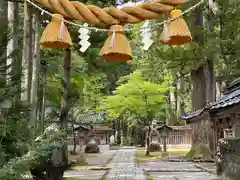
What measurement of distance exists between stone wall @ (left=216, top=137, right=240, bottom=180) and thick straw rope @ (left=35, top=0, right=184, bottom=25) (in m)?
6.35

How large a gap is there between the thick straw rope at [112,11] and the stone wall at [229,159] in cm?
635

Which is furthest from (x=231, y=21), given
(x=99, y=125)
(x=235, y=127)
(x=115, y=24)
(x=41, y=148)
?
(x=99, y=125)

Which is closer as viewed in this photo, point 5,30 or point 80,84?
point 5,30

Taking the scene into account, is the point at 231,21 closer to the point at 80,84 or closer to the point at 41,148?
the point at 80,84

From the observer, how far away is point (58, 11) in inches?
155

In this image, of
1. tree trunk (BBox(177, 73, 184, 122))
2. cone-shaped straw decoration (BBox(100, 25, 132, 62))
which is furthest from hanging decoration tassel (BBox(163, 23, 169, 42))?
tree trunk (BBox(177, 73, 184, 122))

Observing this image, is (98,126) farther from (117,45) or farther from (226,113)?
(117,45)

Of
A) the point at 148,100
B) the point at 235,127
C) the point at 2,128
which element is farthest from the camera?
the point at 148,100

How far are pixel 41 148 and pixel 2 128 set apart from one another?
7.26 ft

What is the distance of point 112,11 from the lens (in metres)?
3.86

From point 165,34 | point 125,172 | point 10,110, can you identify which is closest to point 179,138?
point 125,172

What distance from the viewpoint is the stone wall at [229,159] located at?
9509mm

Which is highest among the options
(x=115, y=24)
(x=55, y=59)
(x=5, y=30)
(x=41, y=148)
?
(x=55, y=59)

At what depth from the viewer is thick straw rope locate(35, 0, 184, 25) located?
149 inches
